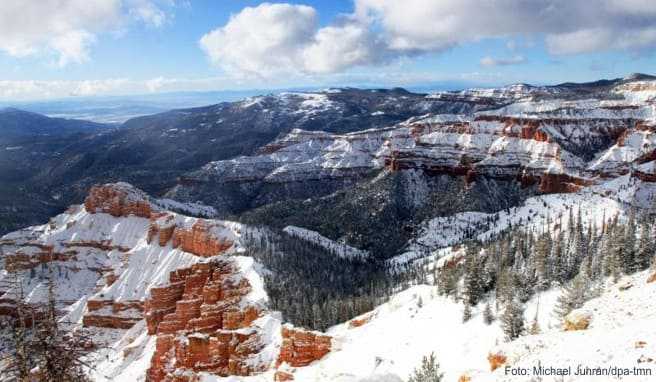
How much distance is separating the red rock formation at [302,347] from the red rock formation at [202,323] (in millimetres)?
5777

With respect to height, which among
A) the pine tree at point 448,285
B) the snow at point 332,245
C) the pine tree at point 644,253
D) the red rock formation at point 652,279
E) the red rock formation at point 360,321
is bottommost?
the snow at point 332,245

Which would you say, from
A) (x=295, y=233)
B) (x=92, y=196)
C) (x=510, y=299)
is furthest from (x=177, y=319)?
(x=92, y=196)

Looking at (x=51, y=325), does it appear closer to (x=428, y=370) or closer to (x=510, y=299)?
(x=428, y=370)

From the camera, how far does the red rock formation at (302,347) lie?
78875 millimetres

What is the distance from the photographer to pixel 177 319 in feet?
349

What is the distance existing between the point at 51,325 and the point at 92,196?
17157cm

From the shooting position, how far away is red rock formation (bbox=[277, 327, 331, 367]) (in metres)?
78.9

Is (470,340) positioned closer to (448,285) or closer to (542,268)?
(542,268)

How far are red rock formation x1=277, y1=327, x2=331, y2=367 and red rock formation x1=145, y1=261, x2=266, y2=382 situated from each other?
5777 mm

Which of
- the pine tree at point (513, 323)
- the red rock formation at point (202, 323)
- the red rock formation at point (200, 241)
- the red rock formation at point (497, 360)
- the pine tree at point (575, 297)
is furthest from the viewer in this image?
the red rock formation at point (200, 241)

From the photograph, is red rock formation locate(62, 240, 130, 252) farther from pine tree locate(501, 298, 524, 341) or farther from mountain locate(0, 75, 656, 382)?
pine tree locate(501, 298, 524, 341)

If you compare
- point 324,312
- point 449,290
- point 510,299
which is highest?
point 510,299

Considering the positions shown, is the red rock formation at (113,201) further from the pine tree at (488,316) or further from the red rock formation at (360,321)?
the pine tree at (488,316)

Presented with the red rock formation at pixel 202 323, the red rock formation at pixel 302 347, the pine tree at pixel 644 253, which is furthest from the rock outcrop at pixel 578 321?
the red rock formation at pixel 202 323
